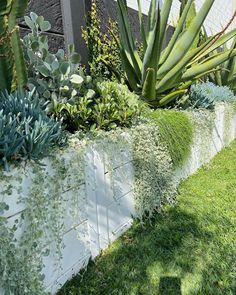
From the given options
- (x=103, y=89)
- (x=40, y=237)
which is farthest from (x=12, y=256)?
(x=103, y=89)

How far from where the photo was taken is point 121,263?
2.08 meters

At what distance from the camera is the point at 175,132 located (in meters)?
3.17

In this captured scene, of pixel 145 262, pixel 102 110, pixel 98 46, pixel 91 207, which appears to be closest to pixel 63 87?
pixel 102 110

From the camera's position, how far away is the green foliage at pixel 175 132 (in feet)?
9.78

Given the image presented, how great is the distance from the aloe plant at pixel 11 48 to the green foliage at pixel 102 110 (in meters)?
0.31

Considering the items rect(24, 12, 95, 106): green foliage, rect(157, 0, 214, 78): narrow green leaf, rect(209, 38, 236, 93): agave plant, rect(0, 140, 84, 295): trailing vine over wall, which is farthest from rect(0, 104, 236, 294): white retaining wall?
rect(209, 38, 236, 93): agave plant

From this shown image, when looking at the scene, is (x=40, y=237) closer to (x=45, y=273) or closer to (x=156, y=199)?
(x=45, y=273)

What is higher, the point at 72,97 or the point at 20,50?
the point at 20,50

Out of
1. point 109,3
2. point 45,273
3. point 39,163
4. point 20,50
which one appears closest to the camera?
point 39,163

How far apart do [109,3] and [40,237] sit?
3608mm

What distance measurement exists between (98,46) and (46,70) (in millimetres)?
2005

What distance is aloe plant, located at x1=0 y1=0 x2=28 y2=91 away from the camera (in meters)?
1.70

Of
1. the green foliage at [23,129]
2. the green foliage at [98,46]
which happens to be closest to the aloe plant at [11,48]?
the green foliage at [23,129]

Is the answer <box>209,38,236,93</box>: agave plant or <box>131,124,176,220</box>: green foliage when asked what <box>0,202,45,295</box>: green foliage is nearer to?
<box>131,124,176,220</box>: green foliage
